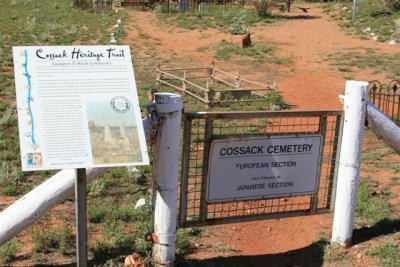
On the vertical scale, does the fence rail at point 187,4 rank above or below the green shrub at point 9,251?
above

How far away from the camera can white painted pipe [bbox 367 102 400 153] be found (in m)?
5.02

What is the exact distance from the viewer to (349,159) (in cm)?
494

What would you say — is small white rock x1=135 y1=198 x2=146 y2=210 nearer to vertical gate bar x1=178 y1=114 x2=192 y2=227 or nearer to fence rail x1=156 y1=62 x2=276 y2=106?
vertical gate bar x1=178 y1=114 x2=192 y2=227

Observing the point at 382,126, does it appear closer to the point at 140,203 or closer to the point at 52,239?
the point at 140,203

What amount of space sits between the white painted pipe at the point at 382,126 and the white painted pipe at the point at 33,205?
244 cm

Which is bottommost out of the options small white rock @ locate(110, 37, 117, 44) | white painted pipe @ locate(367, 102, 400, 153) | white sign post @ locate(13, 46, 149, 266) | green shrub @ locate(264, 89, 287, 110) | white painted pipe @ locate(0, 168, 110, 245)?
green shrub @ locate(264, 89, 287, 110)

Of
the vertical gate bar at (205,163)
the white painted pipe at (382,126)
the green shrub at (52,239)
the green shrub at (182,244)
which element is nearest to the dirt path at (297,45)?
the white painted pipe at (382,126)

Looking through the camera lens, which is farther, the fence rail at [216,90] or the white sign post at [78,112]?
the fence rail at [216,90]

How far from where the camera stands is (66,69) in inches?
150

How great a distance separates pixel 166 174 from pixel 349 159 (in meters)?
1.63

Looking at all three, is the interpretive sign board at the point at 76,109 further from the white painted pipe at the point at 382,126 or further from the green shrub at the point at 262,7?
the green shrub at the point at 262,7

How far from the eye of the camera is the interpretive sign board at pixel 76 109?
11.6 ft

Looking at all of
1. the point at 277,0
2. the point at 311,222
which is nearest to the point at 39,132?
the point at 311,222

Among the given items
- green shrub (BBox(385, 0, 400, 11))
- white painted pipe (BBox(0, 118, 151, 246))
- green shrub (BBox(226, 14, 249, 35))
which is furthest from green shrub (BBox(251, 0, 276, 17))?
white painted pipe (BBox(0, 118, 151, 246))
